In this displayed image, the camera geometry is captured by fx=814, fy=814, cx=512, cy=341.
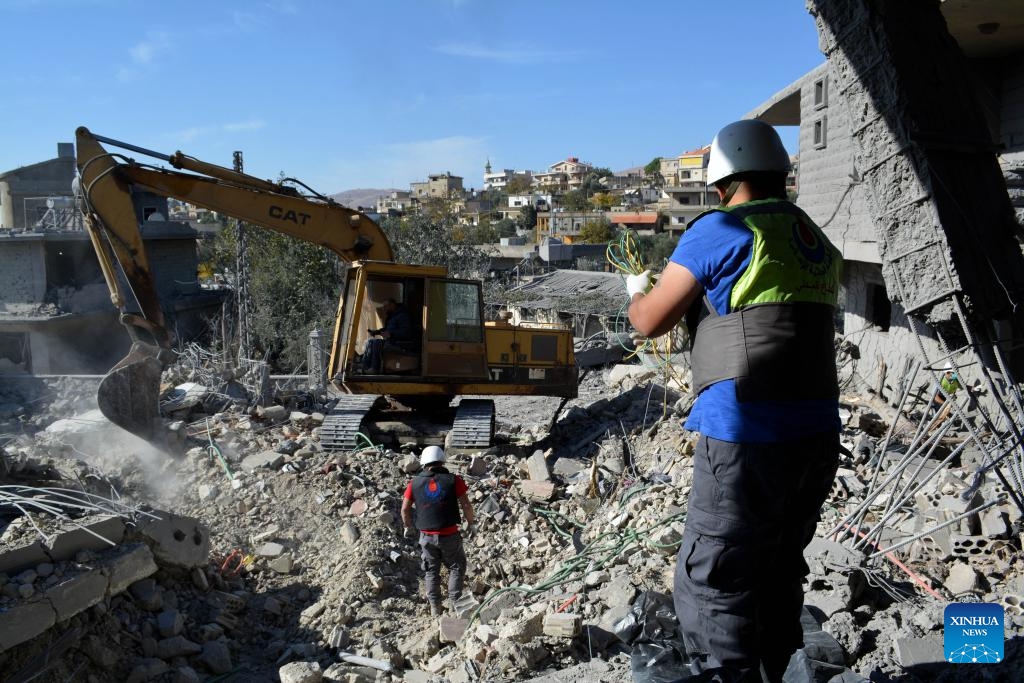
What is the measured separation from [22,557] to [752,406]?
4.14m

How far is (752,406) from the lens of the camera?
2463mm

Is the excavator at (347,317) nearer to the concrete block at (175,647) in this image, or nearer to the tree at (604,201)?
the concrete block at (175,647)

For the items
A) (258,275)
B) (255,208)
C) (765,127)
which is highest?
(258,275)

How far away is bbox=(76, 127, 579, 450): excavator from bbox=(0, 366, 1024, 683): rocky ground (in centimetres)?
64

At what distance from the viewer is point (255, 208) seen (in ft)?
32.8

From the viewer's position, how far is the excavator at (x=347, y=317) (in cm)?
899

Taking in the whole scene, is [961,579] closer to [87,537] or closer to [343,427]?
[87,537]

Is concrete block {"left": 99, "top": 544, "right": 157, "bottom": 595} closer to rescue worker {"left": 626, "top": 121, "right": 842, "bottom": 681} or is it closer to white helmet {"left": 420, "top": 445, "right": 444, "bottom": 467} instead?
white helmet {"left": 420, "top": 445, "right": 444, "bottom": 467}

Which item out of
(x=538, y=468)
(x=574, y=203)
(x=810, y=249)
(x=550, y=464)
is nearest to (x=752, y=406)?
(x=810, y=249)

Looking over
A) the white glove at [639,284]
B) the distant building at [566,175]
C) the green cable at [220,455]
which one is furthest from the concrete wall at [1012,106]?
the distant building at [566,175]

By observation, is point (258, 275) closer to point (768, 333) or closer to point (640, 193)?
point (768, 333)

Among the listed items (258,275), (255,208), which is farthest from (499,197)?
(255,208)

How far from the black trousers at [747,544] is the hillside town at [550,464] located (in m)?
0.02

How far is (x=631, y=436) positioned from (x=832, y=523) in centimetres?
536
